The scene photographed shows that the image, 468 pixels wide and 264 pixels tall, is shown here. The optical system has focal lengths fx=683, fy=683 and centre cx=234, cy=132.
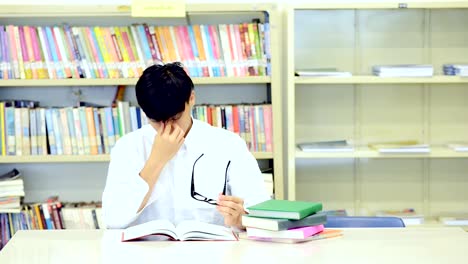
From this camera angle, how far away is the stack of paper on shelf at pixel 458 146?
3.63 meters

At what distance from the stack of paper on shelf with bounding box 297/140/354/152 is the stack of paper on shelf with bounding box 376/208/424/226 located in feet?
1.50

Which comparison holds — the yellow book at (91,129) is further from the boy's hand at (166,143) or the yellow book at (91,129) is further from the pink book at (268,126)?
the boy's hand at (166,143)

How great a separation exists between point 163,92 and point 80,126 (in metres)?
1.26

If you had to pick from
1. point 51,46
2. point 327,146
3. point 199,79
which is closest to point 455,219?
point 327,146

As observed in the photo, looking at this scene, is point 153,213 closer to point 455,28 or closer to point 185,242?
point 185,242

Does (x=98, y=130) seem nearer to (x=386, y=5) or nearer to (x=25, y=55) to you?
(x=25, y=55)

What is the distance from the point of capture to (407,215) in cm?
379

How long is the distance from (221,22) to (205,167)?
1.39 meters

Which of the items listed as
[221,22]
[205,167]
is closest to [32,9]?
[221,22]

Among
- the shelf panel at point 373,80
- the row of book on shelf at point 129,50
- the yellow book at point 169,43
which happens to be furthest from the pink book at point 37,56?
the shelf panel at point 373,80

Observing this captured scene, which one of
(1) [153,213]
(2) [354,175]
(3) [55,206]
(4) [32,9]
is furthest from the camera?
(2) [354,175]

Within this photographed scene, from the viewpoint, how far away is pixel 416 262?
204 cm

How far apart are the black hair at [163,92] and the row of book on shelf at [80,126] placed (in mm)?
1093

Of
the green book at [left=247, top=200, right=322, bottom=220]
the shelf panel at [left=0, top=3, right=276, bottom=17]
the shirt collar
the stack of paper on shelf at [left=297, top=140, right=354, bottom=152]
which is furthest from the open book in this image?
the shelf panel at [left=0, top=3, right=276, bottom=17]
